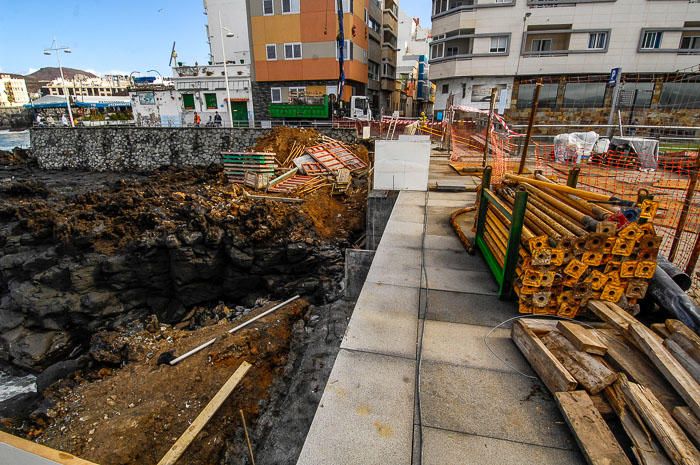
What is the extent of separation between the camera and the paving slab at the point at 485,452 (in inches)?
102

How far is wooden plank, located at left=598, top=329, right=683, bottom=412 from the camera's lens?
2762mm

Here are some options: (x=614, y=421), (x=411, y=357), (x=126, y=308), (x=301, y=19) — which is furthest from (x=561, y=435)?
(x=301, y=19)

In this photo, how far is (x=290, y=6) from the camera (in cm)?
3231

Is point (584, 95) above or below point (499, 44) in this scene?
below

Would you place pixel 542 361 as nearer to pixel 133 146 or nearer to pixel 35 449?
pixel 35 449

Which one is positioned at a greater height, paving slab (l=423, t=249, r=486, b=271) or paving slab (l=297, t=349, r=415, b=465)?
paving slab (l=423, t=249, r=486, b=271)

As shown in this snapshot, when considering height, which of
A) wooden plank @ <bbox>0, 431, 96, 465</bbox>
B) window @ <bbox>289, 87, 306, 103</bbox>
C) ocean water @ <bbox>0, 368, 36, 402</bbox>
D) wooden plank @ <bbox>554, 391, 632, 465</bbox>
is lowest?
ocean water @ <bbox>0, 368, 36, 402</bbox>

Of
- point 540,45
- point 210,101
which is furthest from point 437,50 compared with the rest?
point 210,101

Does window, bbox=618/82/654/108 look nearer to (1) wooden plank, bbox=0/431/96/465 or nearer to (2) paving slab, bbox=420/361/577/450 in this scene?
(2) paving slab, bbox=420/361/577/450

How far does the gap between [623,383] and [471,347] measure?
4.45ft

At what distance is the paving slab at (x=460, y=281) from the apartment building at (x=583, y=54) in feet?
92.7

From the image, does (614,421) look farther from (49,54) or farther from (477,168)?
(49,54)

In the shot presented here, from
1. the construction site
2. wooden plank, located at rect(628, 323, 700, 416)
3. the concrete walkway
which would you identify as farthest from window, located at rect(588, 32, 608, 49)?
wooden plank, located at rect(628, 323, 700, 416)

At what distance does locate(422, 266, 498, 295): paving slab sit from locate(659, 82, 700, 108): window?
32.9 meters
